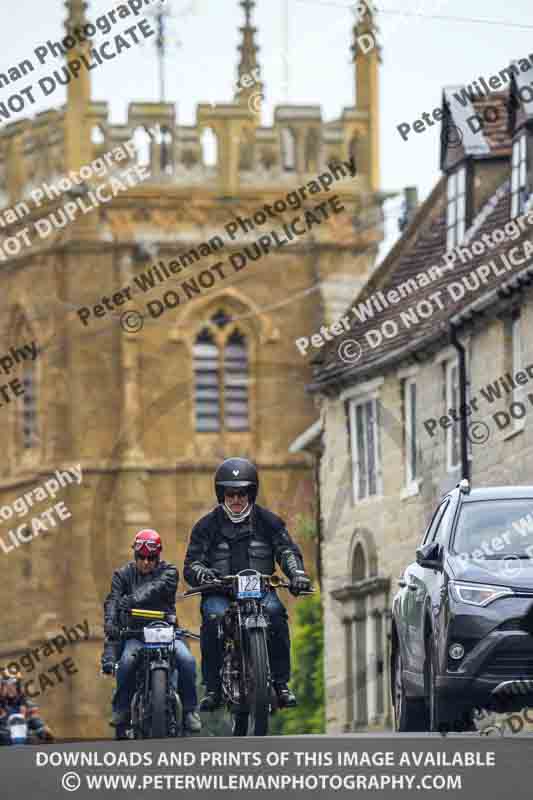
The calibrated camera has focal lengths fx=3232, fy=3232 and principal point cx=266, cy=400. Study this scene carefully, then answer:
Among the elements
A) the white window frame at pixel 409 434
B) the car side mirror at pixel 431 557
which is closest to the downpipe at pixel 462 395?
the white window frame at pixel 409 434

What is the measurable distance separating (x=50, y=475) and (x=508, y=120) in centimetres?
4259

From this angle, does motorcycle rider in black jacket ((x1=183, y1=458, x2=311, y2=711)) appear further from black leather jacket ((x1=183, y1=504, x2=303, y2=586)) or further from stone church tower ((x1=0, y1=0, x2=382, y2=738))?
stone church tower ((x1=0, y1=0, x2=382, y2=738))

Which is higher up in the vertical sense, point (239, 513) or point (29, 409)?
point (29, 409)

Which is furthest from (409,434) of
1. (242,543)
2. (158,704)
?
(158,704)

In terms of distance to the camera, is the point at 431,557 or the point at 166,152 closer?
the point at 431,557

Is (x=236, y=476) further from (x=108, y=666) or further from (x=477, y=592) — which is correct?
(x=477, y=592)

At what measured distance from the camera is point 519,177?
42438 mm

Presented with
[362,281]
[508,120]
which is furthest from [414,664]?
[362,281]

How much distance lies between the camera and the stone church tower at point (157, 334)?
3285 inches

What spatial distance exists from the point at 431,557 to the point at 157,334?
206ft

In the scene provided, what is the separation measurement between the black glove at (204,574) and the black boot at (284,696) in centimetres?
82

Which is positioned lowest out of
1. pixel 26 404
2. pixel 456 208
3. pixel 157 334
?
pixel 456 208

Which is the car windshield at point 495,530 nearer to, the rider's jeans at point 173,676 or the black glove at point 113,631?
the rider's jeans at point 173,676

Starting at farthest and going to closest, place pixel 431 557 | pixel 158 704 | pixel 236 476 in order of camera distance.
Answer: pixel 431 557
pixel 236 476
pixel 158 704
